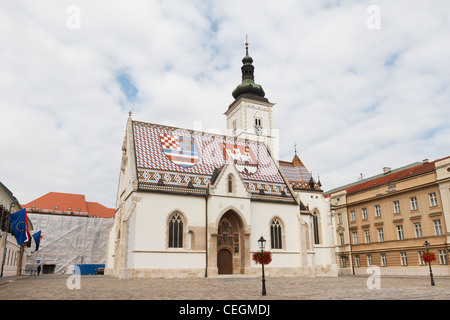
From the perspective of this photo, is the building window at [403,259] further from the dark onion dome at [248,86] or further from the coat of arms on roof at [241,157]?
the dark onion dome at [248,86]

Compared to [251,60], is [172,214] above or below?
below

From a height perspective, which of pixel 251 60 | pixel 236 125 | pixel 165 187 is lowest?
pixel 165 187

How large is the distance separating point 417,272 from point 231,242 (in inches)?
893

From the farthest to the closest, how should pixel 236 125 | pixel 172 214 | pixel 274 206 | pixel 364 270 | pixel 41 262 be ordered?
pixel 236 125, pixel 41 262, pixel 364 270, pixel 274 206, pixel 172 214

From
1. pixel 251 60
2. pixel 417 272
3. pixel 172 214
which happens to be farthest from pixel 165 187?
pixel 251 60

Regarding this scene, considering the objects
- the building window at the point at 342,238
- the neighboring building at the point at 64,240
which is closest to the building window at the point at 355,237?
the building window at the point at 342,238

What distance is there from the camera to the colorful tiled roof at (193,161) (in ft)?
100

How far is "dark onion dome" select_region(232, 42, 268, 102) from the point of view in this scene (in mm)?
59562

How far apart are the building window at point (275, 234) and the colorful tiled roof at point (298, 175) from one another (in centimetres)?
651

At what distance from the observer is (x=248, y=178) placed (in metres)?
35.1
